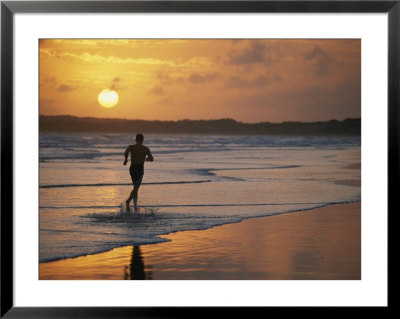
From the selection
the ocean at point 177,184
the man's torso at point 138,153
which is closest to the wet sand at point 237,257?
the ocean at point 177,184

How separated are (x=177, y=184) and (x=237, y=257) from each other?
9583 millimetres

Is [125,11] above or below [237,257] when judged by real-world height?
above

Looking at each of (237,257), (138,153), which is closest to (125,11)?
(237,257)

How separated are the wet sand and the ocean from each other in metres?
0.38

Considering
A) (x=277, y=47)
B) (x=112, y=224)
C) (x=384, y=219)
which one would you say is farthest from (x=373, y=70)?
(x=277, y=47)

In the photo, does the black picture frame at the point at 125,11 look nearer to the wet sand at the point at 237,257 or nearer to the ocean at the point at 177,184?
the wet sand at the point at 237,257

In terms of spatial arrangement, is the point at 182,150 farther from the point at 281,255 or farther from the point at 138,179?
the point at 281,255

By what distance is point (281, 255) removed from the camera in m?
7.18

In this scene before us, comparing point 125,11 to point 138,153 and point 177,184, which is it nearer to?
point 138,153

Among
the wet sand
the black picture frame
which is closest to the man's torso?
the wet sand

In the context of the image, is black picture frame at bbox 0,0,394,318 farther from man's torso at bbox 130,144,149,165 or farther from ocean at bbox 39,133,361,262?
man's torso at bbox 130,144,149,165

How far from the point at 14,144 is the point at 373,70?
3434mm

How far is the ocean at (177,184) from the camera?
358 inches

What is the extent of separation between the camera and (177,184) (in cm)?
1661
